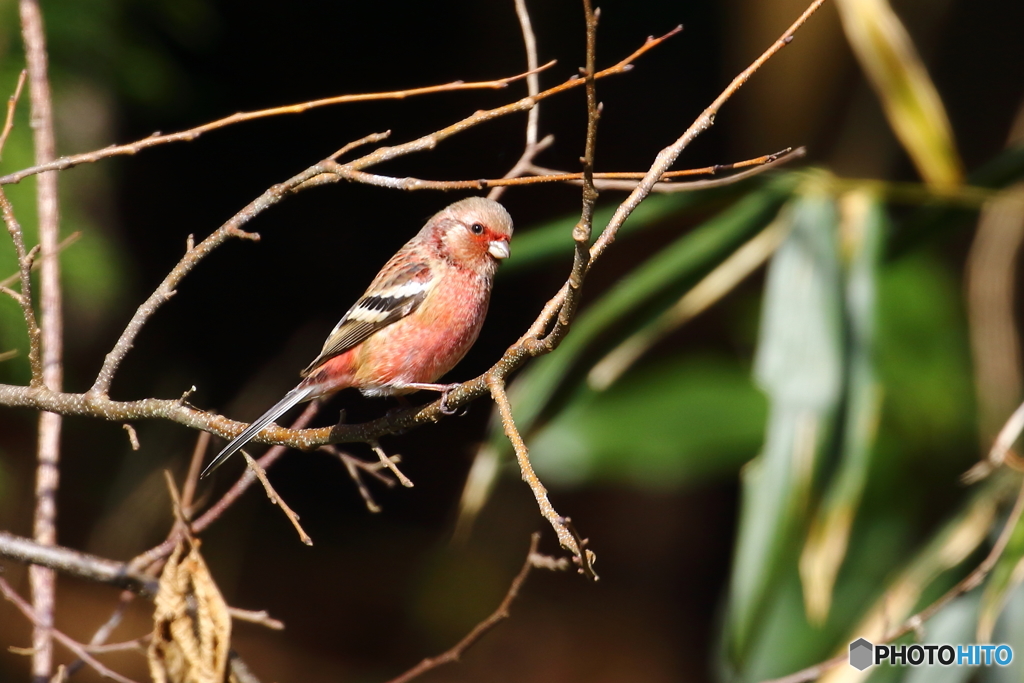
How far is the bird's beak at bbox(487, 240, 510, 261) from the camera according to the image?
3619mm

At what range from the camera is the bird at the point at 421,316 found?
344 centimetres

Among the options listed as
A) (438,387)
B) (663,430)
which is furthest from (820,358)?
(663,430)

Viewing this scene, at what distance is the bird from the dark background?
2.22 m

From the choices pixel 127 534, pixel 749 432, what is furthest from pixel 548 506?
pixel 127 534

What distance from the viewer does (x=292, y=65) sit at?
7.00 meters

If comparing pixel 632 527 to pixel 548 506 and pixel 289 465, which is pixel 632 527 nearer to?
pixel 289 465

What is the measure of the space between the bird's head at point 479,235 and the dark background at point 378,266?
248cm

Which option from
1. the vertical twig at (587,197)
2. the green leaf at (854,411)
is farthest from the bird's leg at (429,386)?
the green leaf at (854,411)

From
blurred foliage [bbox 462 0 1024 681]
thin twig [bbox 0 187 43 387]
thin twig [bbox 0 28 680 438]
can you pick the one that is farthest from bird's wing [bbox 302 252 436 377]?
thin twig [bbox 0 187 43 387]

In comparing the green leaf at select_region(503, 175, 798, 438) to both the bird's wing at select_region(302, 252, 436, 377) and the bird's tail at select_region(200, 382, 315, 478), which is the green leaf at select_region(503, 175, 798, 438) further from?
the bird's tail at select_region(200, 382, 315, 478)

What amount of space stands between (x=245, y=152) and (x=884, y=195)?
15.9 ft

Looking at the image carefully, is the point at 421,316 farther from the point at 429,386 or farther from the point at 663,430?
the point at 663,430

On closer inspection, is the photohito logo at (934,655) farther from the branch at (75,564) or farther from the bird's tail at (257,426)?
the branch at (75,564)

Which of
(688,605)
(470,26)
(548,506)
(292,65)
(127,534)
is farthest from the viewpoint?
(688,605)
